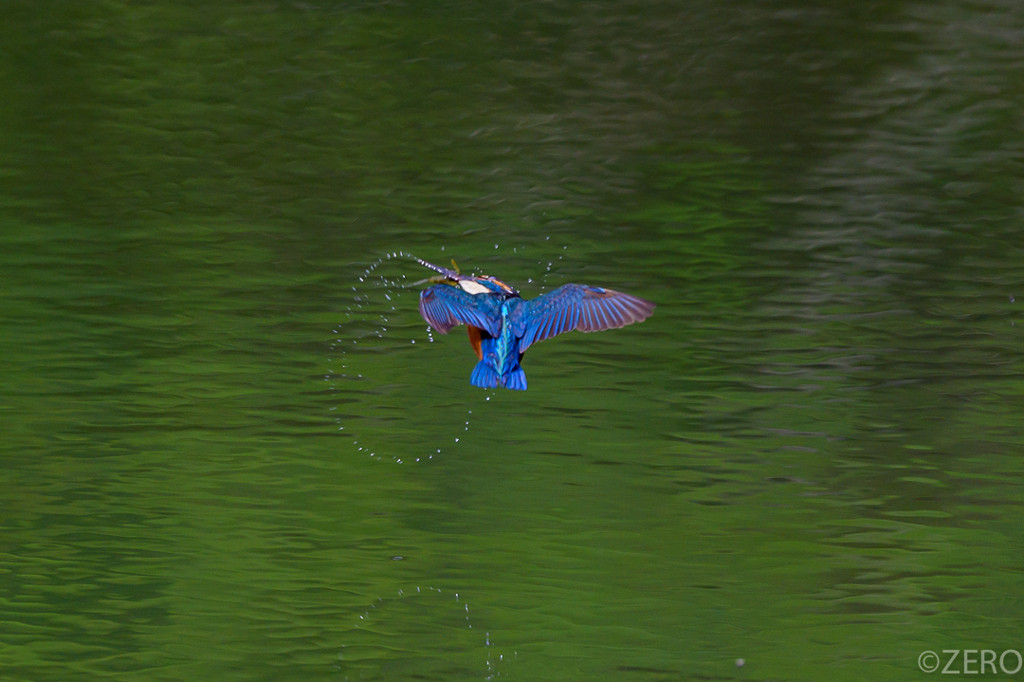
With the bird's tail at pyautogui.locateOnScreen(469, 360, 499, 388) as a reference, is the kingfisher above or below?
above

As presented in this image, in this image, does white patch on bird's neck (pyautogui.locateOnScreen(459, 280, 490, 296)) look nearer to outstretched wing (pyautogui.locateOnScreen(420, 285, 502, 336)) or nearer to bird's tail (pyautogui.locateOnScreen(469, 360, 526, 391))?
outstretched wing (pyautogui.locateOnScreen(420, 285, 502, 336))

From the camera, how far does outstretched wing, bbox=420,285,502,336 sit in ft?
6.40

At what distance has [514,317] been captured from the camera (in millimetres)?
1958

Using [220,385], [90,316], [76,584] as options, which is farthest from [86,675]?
[90,316]

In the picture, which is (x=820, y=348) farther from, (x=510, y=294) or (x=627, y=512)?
(x=510, y=294)

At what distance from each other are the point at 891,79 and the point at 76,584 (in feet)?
6.33

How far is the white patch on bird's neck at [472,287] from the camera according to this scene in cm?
200

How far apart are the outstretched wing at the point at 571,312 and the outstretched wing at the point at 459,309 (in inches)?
1.9

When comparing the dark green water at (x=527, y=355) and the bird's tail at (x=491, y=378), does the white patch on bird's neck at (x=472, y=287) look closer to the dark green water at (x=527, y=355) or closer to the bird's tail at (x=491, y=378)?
the bird's tail at (x=491, y=378)

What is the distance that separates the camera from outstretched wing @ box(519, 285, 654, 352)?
75.5 inches

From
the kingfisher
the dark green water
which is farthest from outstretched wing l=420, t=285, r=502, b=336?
the dark green water

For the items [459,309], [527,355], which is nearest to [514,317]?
[459,309]

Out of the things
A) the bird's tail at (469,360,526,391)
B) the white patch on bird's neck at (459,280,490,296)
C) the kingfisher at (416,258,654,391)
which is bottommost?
the bird's tail at (469,360,526,391)

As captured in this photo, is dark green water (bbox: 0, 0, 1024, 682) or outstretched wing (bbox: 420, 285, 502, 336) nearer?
outstretched wing (bbox: 420, 285, 502, 336)
